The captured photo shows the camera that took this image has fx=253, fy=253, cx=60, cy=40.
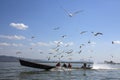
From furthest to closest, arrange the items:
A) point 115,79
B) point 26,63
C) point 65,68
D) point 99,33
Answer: point 65,68, point 26,63, point 115,79, point 99,33

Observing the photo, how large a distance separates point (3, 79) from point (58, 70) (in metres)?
19.3

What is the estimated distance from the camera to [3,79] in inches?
1268

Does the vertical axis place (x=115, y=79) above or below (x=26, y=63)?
below

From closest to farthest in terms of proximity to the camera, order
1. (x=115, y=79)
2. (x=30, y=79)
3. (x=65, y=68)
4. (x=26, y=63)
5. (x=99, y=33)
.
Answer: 1. (x=99, y=33)
2. (x=30, y=79)
3. (x=115, y=79)
4. (x=26, y=63)
5. (x=65, y=68)

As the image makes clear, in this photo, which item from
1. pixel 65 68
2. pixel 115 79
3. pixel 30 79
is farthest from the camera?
pixel 65 68

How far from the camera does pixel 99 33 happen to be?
31.0 meters

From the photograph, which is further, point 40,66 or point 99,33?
point 40,66

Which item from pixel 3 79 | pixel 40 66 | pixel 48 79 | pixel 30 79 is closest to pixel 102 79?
pixel 48 79

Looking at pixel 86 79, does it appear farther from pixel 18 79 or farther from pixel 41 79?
pixel 18 79

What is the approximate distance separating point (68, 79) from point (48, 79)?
2783mm

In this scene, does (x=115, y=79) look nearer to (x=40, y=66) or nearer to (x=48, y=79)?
(x=48, y=79)

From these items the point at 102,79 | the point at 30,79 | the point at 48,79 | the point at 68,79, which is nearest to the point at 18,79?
the point at 30,79

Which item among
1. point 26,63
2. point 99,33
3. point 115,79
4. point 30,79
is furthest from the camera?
point 26,63

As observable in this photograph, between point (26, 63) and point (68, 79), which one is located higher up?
point (26, 63)
